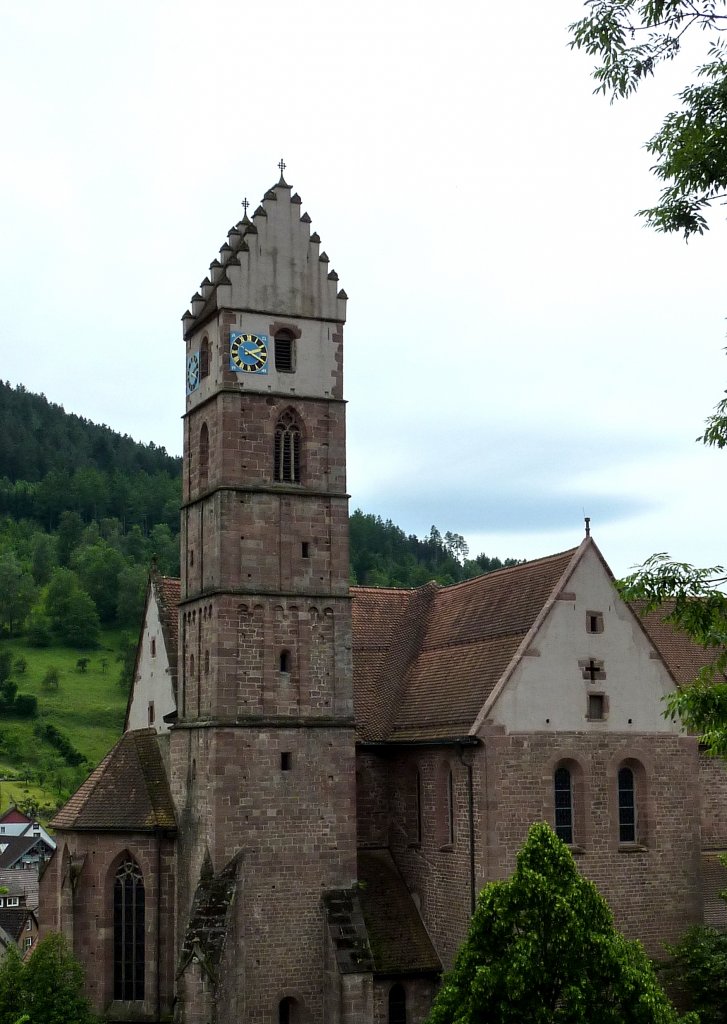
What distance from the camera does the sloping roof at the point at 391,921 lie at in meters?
38.3

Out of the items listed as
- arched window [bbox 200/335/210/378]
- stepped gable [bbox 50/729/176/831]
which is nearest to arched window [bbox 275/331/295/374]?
arched window [bbox 200/335/210/378]

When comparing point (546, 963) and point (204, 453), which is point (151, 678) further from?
point (546, 963)

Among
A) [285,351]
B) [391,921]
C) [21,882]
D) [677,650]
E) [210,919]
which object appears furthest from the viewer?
[21,882]

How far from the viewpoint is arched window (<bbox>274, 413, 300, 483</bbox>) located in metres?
40.4

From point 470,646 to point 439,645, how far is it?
232 centimetres

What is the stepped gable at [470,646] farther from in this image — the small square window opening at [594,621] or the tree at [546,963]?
the tree at [546,963]

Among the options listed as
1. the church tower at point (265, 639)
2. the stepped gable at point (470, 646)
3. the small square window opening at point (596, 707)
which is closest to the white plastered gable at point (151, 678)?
the church tower at point (265, 639)

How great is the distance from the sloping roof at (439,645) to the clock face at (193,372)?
962 centimetres

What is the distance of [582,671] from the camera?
39156mm

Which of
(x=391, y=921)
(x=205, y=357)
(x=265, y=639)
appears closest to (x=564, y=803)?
A: (x=391, y=921)

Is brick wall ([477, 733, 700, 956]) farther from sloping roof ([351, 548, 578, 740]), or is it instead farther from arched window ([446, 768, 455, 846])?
sloping roof ([351, 548, 578, 740])

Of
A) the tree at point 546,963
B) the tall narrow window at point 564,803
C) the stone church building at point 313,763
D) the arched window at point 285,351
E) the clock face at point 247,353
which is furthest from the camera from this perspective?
the arched window at point 285,351

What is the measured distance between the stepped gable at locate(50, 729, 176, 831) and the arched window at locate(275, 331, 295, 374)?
42.7 ft

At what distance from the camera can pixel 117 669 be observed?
527ft
